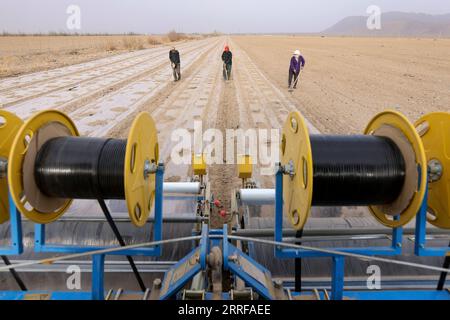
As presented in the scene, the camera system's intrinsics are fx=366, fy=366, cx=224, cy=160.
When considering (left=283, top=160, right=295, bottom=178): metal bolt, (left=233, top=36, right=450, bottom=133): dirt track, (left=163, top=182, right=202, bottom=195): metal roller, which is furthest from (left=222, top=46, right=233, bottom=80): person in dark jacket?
(left=283, top=160, right=295, bottom=178): metal bolt

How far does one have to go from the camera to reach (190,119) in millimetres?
10156

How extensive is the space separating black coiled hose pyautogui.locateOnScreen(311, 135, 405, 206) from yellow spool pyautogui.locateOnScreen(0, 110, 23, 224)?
8.62 ft

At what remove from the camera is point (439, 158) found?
3068 mm

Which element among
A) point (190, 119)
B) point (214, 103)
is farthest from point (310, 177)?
point (214, 103)

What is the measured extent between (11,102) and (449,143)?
12693mm

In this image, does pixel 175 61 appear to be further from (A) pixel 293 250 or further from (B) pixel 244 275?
(B) pixel 244 275

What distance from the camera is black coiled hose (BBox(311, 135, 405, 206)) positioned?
3.03 m

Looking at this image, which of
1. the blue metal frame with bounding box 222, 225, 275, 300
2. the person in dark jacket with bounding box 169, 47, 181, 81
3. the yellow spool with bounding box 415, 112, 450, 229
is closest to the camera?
the blue metal frame with bounding box 222, 225, 275, 300

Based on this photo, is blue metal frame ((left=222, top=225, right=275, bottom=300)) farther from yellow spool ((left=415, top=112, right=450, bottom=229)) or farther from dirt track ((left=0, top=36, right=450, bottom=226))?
dirt track ((left=0, top=36, right=450, bottom=226))

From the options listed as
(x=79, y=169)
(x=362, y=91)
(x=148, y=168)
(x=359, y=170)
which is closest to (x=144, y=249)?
(x=148, y=168)

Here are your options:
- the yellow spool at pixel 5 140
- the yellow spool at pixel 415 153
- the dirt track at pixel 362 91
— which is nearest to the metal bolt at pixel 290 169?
the yellow spool at pixel 415 153

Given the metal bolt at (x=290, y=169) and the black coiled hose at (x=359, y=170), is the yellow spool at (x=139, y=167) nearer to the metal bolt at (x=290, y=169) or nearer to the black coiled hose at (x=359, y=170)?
the metal bolt at (x=290, y=169)
